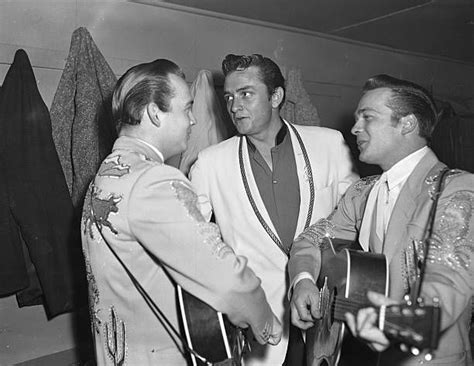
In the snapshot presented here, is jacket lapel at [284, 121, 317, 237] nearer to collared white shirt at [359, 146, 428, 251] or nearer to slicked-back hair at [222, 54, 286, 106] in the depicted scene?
slicked-back hair at [222, 54, 286, 106]

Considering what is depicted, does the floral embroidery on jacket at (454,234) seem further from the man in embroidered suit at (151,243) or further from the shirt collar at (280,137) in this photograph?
the shirt collar at (280,137)

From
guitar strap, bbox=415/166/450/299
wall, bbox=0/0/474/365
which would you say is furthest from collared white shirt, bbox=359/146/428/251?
wall, bbox=0/0/474/365

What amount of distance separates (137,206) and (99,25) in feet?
6.31

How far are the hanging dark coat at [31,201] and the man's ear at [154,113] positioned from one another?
132 cm

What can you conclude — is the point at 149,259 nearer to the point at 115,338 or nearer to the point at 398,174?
the point at 115,338

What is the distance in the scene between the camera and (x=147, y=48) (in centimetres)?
321

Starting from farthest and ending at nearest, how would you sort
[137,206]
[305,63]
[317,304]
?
1. [305,63]
2. [317,304]
3. [137,206]

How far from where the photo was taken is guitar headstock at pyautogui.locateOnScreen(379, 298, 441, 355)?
4.03ft

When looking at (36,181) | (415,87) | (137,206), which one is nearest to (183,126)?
(137,206)

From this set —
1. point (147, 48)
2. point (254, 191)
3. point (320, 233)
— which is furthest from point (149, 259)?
point (147, 48)

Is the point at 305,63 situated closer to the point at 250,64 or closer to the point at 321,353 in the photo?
the point at 250,64

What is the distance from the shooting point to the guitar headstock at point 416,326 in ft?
4.03

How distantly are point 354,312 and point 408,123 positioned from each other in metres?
0.67

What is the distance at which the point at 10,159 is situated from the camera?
265cm
